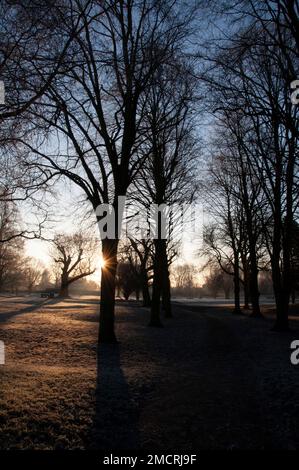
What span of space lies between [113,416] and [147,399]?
1.08 meters

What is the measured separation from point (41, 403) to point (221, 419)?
2.74 metres

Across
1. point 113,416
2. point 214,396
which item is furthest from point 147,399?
point 214,396

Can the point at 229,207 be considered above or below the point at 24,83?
above

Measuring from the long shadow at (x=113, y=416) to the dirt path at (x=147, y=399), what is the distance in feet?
0.04

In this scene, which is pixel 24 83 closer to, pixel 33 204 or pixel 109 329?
pixel 33 204

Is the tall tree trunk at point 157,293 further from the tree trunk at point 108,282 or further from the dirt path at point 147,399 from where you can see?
the dirt path at point 147,399

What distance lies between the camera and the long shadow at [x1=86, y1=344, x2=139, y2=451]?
14.7 ft

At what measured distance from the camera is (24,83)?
6.11 metres

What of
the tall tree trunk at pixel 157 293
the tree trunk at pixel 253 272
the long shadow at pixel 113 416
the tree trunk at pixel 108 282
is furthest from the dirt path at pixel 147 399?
the tree trunk at pixel 253 272

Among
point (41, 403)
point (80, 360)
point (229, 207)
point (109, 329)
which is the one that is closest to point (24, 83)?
point (41, 403)

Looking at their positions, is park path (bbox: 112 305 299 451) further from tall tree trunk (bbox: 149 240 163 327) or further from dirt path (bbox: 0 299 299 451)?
tall tree trunk (bbox: 149 240 163 327)

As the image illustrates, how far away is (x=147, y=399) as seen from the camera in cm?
623

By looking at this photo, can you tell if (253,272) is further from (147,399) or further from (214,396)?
(147,399)

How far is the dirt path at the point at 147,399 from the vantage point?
14.9 ft
